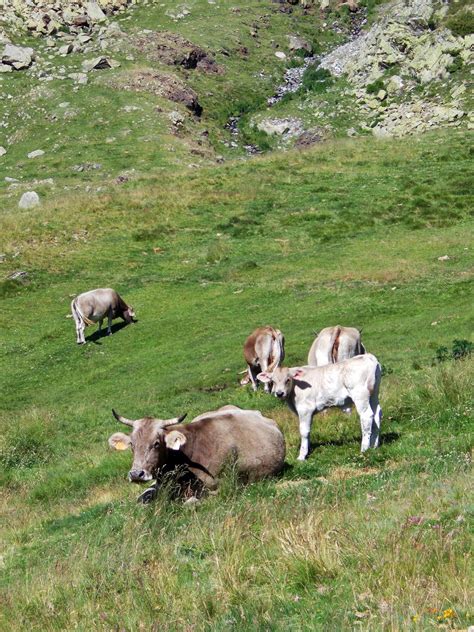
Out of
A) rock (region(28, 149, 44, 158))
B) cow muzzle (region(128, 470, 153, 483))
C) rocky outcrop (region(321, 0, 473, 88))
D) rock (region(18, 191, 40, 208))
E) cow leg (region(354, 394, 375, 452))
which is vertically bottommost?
rock (region(18, 191, 40, 208))

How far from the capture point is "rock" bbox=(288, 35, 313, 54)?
93.8m

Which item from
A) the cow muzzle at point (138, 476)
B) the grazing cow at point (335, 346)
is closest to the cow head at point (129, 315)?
the grazing cow at point (335, 346)

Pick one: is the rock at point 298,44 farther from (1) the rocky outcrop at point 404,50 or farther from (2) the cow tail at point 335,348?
(2) the cow tail at point 335,348

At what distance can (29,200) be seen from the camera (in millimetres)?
49406

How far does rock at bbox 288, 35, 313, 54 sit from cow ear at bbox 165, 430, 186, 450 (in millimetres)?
88584

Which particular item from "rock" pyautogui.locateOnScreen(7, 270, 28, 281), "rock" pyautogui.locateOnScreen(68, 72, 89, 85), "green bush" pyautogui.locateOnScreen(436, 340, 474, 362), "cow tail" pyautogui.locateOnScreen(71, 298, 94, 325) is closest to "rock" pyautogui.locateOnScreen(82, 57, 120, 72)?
"rock" pyautogui.locateOnScreen(68, 72, 89, 85)

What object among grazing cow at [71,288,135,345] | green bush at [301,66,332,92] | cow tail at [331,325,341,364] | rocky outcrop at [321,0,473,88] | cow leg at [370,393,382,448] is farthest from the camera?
green bush at [301,66,332,92]

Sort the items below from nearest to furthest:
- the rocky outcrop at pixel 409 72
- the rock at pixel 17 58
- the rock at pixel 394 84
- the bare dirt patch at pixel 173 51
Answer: the rocky outcrop at pixel 409 72 → the rock at pixel 394 84 → the rock at pixel 17 58 → the bare dirt patch at pixel 173 51

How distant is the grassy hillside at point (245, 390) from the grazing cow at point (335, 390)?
0.53m

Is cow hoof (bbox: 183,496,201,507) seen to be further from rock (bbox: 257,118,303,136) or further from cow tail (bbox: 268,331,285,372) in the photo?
rock (bbox: 257,118,303,136)

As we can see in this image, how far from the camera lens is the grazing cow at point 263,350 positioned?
21938 millimetres

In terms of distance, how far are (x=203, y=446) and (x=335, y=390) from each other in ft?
9.79

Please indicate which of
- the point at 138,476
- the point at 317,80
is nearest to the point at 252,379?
the point at 138,476

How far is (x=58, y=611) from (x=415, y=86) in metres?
64.3
